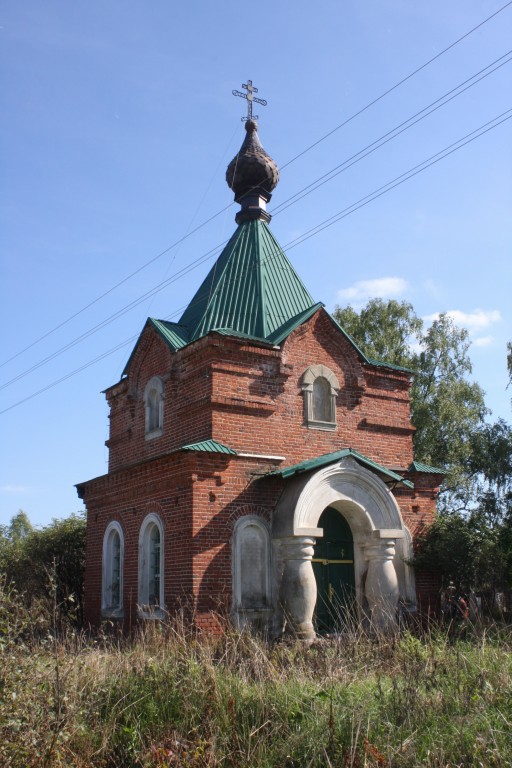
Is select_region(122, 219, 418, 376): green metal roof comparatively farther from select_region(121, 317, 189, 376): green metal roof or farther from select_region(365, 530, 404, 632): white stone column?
select_region(365, 530, 404, 632): white stone column

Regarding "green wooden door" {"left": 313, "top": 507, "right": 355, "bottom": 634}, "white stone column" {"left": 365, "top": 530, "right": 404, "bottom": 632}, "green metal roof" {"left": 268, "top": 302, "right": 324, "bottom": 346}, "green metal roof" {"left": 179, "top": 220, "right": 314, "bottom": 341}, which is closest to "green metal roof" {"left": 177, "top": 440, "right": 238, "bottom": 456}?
"green wooden door" {"left": 313, "top": 507, "right": 355, "bottom": 634}

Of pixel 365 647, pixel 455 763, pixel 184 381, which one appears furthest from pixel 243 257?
pixel 455 763

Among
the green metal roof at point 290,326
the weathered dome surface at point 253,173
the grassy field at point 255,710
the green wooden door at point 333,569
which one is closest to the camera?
the grassy field at point 255,710

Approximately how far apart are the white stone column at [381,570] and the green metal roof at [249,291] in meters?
4.21

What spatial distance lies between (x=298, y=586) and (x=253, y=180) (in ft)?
31.8

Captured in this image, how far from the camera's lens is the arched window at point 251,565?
1121 cm

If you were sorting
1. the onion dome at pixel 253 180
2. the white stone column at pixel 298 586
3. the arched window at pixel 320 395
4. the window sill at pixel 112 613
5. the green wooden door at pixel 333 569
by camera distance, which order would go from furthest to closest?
1. the onion dome at pixel 253 180
2. the arched window at pixel 320 395
3. the window sill at pixel 112 613
4. the green wooden door at pixel 333 569
5. the white stone column at pixel 298 586

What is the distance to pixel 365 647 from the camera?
24.9 feet

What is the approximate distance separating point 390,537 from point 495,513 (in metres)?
13.4

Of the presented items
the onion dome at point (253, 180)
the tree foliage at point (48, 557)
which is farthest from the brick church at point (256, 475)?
the tree foliage at point (48, 557)

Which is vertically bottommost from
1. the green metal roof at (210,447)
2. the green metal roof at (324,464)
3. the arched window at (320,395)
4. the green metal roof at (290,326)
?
the green metal roof at (324,464)

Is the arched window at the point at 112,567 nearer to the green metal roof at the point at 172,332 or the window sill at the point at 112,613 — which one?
the window sill at the point at 112,613

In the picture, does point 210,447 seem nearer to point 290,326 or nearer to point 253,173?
point 290,326

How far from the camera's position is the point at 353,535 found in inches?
497
